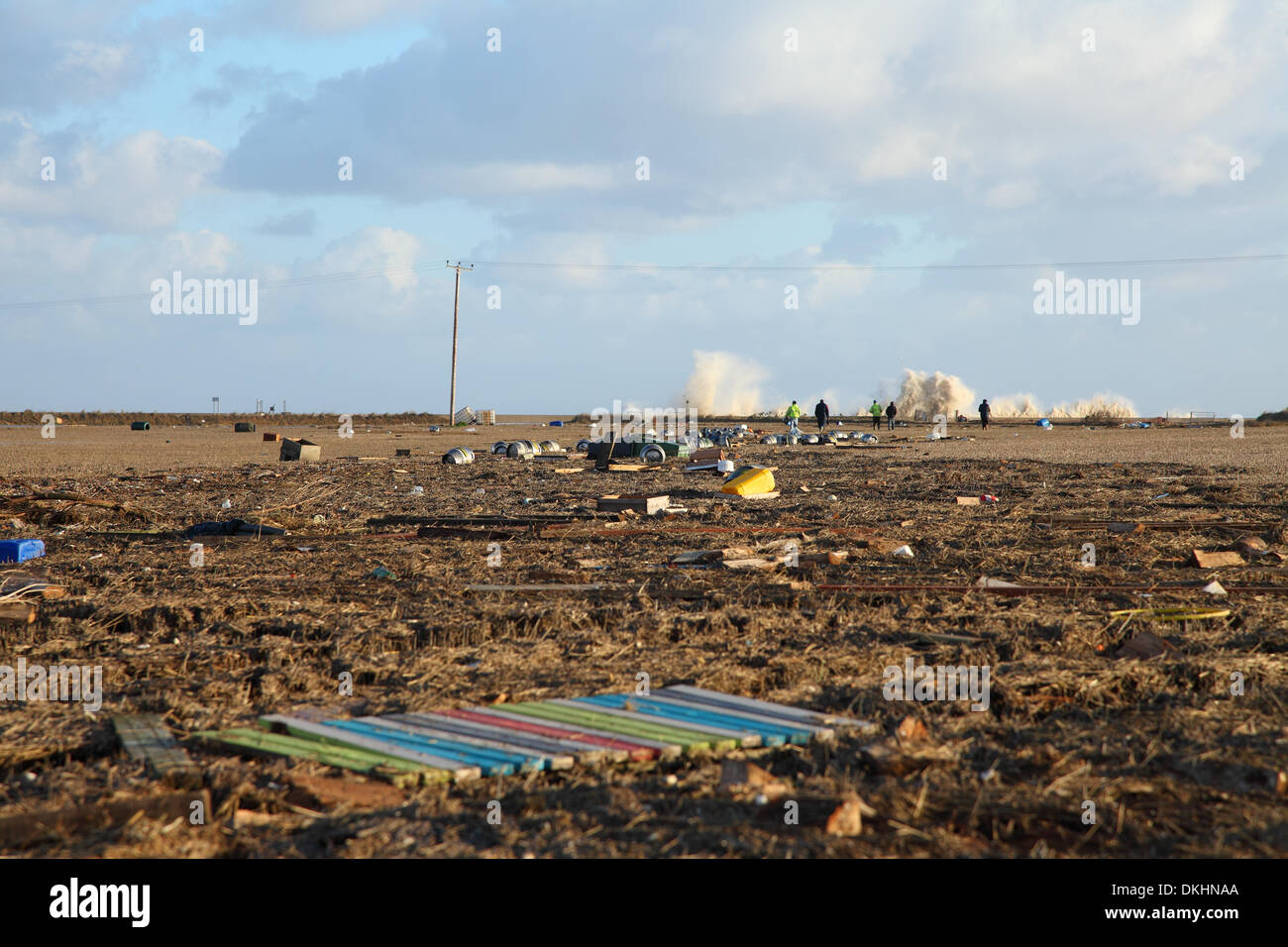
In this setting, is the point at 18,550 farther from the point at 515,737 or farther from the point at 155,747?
the point at 515,737

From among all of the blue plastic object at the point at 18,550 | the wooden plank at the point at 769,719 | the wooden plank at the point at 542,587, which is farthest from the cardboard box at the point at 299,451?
the wooden plank at the point at 769,719

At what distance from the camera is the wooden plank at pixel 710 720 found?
4500 mm

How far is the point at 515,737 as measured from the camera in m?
4.48

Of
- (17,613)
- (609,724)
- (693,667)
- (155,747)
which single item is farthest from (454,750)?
(17,613)

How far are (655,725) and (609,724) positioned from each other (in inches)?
7.9

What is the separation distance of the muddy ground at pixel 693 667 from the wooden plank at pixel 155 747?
0.07 metres

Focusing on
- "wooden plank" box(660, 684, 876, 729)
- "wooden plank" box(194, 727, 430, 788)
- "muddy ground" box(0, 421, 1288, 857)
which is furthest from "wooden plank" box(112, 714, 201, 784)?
"wooden plank" box(660, 684, 876, 729)

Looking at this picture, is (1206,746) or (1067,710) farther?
(1067,710)

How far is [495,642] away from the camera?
644cm

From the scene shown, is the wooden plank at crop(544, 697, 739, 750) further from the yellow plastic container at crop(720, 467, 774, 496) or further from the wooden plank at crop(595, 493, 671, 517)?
the yellow plastic container at crop(720, 467, 774, 496)

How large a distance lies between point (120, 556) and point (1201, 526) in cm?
1098

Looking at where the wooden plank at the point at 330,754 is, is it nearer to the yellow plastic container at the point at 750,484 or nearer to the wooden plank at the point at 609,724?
the wooden plank at the point at 609,724
